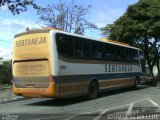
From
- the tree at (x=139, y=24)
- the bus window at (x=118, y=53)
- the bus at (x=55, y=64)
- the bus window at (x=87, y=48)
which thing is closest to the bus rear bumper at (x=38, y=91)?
the bus at (x=55, y=64)

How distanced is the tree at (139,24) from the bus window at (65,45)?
1668cm

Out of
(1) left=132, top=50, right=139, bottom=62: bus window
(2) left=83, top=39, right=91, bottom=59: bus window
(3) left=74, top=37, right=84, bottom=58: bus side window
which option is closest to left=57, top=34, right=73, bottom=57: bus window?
(3) left=74, top=37, right=84, bottom=58: bus side window

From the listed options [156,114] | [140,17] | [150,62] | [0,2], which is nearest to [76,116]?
[156,114]

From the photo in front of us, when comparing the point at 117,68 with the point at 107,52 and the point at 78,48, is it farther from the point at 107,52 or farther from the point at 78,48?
the point at 78,48

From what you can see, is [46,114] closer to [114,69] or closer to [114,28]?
[114,69]

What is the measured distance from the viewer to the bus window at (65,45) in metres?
19.1

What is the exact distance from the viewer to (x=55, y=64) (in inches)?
738

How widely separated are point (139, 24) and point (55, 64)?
18682 mm

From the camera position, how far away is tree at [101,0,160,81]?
118ft

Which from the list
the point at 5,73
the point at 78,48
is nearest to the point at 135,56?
the point at 78,48

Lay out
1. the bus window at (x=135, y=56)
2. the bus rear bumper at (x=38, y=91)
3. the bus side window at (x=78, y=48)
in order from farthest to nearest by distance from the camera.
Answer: the bus window at (x=135, y=56), the bus side window at (x=78, y=48), the bus rear bumper at (x=38, y=91)

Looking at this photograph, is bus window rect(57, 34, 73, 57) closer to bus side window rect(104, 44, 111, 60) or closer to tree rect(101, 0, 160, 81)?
bus side window rect(104, 44, 111, 60)

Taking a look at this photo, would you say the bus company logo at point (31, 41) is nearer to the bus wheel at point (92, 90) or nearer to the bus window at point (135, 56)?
the bus wheel at point (92, 90)

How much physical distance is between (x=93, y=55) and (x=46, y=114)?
699cm
